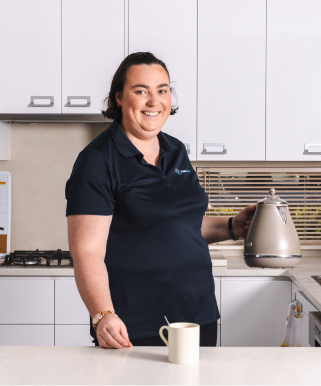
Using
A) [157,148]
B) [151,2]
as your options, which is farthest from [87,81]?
[157,148]

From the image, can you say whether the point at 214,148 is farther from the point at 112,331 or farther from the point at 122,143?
the point at 112,331

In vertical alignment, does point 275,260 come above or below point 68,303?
above

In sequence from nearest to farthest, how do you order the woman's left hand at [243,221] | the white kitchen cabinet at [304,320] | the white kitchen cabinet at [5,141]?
1. the woman's left hand at [243,221]
2. the white kitchen cabinet at [304,320]
3. the white kitchen cabinet at [5,141]

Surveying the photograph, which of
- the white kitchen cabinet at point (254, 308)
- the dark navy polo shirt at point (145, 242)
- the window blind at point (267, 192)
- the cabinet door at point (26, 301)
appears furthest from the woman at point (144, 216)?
the window blind at point (267, 192)

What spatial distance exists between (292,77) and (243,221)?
4.72ft

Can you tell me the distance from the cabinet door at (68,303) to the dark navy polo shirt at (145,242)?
1.15 m

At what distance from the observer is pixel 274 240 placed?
1135 mm

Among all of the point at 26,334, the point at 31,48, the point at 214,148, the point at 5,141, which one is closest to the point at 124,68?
the point at 214,148

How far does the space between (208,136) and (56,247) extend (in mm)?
1141

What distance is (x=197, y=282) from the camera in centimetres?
120

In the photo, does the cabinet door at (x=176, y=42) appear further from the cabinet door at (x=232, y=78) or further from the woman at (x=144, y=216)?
the woman at (x=144, y=216)

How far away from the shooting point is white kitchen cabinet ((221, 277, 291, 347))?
7.37ft

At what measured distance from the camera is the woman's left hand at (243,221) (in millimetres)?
1293

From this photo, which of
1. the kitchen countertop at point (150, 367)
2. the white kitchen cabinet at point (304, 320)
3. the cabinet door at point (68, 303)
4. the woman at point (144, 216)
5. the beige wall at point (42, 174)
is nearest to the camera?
the kitchen countertop at point (150, 367)
